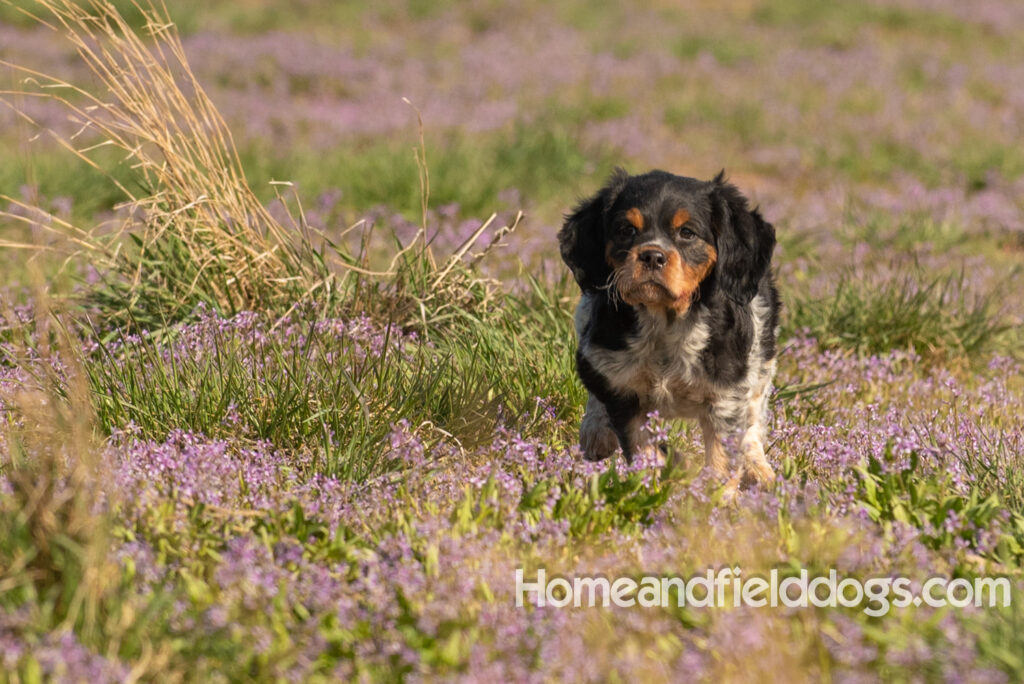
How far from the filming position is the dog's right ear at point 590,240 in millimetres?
4262

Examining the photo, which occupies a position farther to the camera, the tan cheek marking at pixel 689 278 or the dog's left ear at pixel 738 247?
the dog's left ear at pixel 738 247

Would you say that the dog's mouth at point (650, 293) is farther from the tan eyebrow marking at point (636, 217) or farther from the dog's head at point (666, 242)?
the tan eyebrow marking at point (636, 217)

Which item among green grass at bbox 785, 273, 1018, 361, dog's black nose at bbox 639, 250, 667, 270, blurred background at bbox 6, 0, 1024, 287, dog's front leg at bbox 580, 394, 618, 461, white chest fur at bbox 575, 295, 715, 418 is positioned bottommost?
blurred background at bbox 6, 0, 1024, 287

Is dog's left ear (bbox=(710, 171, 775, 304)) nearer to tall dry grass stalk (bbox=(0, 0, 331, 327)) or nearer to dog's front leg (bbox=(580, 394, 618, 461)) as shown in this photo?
dog's front leg (bbox=(580, 394, 618, 461))

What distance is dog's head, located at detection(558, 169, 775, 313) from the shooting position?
386 centimetres

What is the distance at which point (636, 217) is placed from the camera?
4.02m

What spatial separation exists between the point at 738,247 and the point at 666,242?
13.8 inches

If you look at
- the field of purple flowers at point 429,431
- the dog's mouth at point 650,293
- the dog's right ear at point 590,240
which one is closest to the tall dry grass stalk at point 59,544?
the field of purple flowers at point 429,431

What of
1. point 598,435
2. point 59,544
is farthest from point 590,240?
point 59,544

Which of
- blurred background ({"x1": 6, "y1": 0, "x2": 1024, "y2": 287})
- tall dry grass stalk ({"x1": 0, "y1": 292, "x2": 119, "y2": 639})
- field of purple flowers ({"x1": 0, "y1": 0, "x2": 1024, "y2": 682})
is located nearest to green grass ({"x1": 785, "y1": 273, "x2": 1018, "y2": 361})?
field of purple flowers ({"x1": 0, "y1": 0, "x2": 1024, "y2": 682})

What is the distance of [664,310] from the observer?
13.5ft

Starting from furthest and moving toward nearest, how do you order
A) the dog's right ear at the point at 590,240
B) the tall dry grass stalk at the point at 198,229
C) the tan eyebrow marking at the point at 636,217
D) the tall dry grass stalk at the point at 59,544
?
the tall dry grass stalk at the point at 198,229
the dog's right ear at the point at 590,240
the tan eyebrow marking at the point at 636,217
the tall dry grass stalk at the point at 59,544

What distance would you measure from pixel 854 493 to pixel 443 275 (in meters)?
2.36

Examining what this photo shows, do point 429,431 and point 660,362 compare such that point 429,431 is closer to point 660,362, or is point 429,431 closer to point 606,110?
point 660,362
